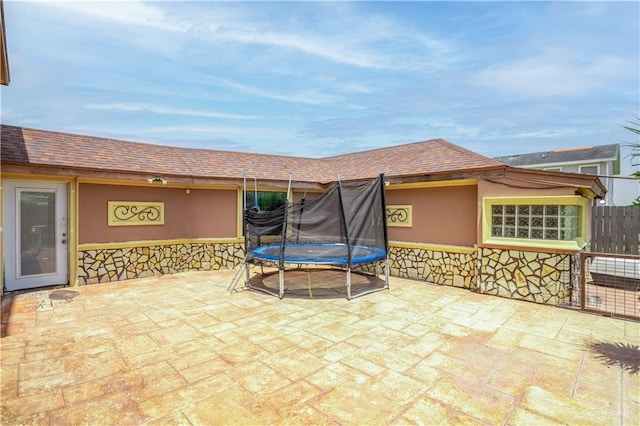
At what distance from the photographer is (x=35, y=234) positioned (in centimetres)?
791

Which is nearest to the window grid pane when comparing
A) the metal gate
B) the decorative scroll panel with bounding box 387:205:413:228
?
the metal gate

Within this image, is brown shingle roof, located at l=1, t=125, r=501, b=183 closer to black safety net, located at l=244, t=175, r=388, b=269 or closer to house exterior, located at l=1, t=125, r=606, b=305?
house exterior, located at l=1, t=125, r=606, b=305

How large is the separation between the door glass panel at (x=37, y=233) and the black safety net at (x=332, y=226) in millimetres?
4897

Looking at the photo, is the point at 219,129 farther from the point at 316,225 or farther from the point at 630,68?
the point at 630,68

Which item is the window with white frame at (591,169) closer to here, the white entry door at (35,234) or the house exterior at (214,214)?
Result: the house exterior at (214,214)

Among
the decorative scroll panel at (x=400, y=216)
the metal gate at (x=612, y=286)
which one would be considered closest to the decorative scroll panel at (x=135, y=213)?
the decorative scroll panel at (x=400, y=216)

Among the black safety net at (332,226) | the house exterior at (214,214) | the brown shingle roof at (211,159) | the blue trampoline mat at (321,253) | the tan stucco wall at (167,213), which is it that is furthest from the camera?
the tan stucco wall at (167,213)

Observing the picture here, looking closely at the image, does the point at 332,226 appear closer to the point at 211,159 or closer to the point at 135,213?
the point at 135,213

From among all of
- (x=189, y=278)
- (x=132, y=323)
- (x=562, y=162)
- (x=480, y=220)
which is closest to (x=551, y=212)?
(x=480, y=220)

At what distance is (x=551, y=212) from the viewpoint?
6973 millimetres

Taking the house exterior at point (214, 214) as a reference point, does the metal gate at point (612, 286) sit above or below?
below

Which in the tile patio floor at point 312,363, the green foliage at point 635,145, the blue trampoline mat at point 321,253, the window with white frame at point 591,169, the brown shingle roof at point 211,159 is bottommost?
the tile patio floor at point 312,363

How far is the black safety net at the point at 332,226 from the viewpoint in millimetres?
7484

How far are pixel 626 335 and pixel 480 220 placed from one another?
3.35 m
